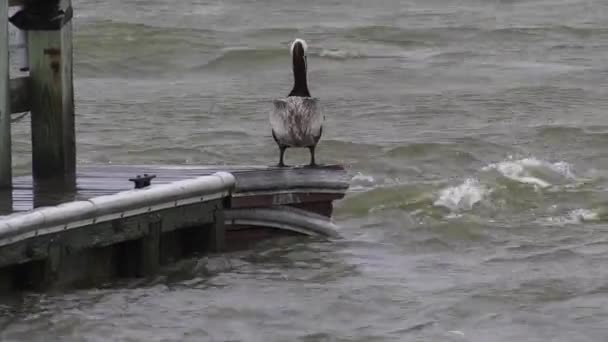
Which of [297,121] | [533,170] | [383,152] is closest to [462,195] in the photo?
[533,170]

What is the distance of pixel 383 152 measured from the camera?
18.5 meters

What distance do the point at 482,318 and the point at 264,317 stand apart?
1374 mm

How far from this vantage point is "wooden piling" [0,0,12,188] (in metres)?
11.4

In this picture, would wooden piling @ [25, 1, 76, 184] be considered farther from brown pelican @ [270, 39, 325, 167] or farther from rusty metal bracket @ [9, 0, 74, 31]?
brown pelican @ [270, 39, 325, 167]

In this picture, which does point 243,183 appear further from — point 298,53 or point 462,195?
point 462,195

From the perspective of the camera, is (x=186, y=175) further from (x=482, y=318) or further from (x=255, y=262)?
(x=482, y=318)

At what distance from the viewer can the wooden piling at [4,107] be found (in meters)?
11.4

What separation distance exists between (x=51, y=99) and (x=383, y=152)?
686 cm

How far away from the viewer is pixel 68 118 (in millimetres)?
12203

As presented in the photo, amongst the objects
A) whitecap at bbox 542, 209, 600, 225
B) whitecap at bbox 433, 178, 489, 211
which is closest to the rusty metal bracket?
whitecap at bbox 433, 178, 489, 211

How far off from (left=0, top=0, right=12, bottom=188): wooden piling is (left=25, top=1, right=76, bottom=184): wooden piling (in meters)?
0.39

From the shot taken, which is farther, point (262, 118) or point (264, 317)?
point (262, 118)

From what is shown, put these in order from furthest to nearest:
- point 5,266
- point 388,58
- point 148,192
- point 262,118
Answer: point 388,58, point 262,118, point 148,192, point 5,266

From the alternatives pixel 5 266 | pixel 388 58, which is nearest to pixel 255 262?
pixel 5 266
